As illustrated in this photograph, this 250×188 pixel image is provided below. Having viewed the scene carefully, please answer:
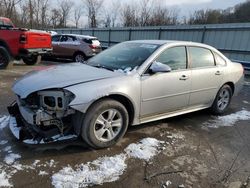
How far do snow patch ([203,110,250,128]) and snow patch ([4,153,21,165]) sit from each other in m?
3.26

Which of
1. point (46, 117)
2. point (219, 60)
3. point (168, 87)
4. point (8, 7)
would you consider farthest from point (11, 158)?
point (8, 7)

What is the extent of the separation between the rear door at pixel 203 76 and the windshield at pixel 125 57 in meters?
0.91

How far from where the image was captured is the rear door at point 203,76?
4.91 m

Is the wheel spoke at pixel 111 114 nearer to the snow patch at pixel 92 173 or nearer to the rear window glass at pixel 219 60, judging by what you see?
the snow patch at pixel 92 173

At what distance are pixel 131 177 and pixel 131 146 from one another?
0.82 metres

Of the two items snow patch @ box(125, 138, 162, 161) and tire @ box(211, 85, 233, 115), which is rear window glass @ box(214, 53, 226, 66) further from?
snow patch @ box(125, 138, 162, 161)

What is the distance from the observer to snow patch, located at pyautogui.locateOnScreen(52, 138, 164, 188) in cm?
299

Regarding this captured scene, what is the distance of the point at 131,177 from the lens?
3154 millimetres

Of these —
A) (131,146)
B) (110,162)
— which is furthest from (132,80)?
(110,162)

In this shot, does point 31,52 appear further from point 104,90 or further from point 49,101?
point 104,90

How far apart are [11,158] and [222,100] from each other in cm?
430

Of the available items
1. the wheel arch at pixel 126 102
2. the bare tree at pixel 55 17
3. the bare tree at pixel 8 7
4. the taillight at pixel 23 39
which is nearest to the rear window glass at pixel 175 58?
the wheel arch at pixel 126 102

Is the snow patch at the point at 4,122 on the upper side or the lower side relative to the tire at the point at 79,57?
upper

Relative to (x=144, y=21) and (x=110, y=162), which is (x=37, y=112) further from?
(x=144, y=21)
